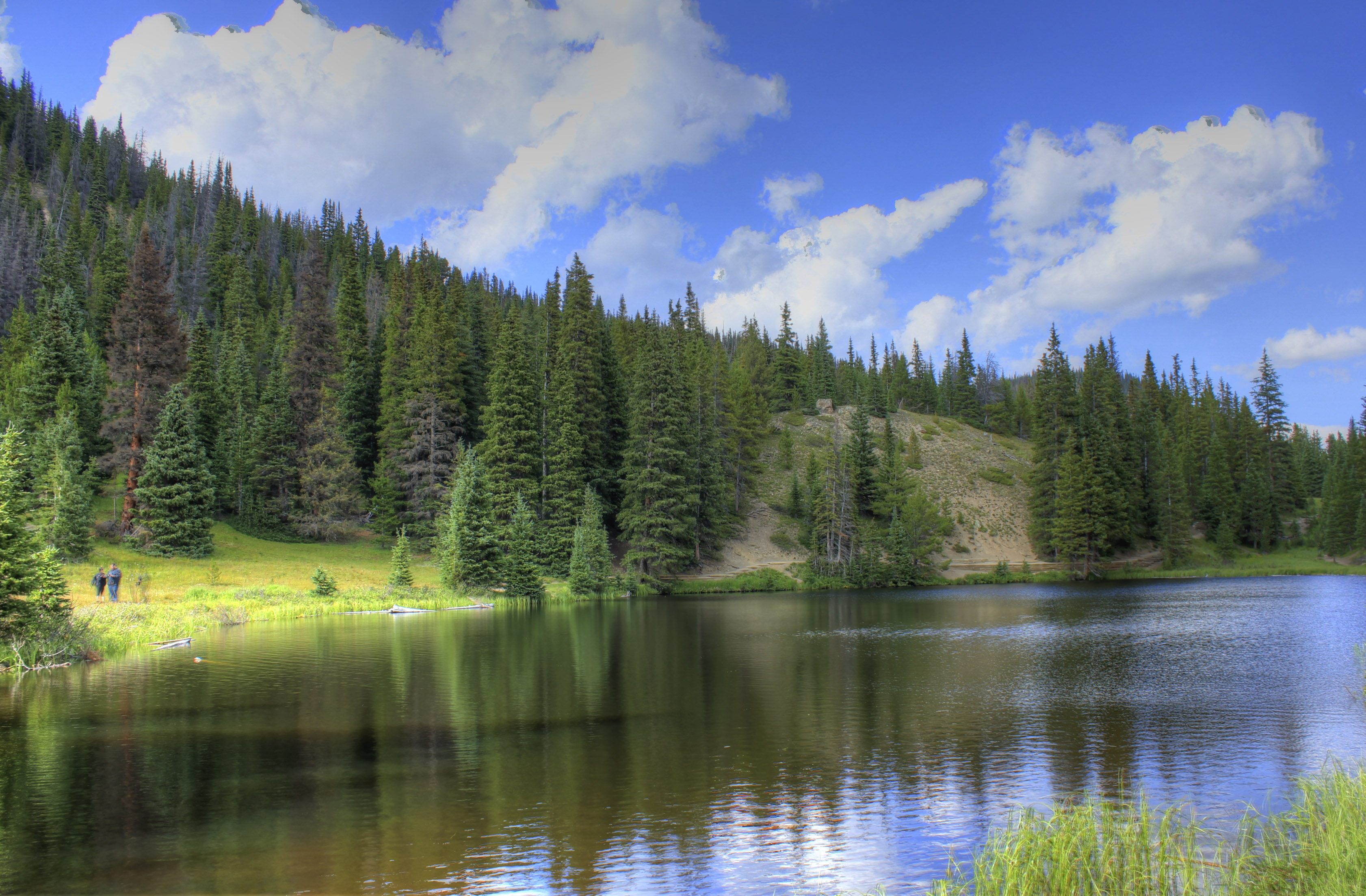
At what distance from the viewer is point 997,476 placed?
9638cm

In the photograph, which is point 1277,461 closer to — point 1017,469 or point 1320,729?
point 1017,469

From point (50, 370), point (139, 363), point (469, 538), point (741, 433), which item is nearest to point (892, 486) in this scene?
point (741, 433)

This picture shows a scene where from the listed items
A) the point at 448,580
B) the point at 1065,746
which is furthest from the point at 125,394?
the point at 1065,746

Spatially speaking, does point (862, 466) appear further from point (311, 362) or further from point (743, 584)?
point (311, 362)

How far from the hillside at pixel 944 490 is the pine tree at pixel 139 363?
42.4m

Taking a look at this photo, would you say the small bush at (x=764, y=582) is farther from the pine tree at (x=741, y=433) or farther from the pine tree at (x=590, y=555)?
the pine tree at (x=590, y=555)

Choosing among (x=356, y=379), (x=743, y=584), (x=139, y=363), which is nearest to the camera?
(x=139, y=363)

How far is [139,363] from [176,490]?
10.2m

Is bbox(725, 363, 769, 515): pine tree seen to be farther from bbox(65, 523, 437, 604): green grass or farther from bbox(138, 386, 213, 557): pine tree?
bbox(138, 386, 213, 557): pine tree

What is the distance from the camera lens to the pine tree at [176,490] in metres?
45.8

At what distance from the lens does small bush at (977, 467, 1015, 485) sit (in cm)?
9594

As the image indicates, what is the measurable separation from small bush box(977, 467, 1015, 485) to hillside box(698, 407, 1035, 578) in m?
0.12

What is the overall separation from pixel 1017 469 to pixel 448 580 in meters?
79.9

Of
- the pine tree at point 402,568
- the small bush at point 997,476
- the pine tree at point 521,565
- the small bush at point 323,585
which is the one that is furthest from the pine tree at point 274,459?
the small bush at point 997,476
